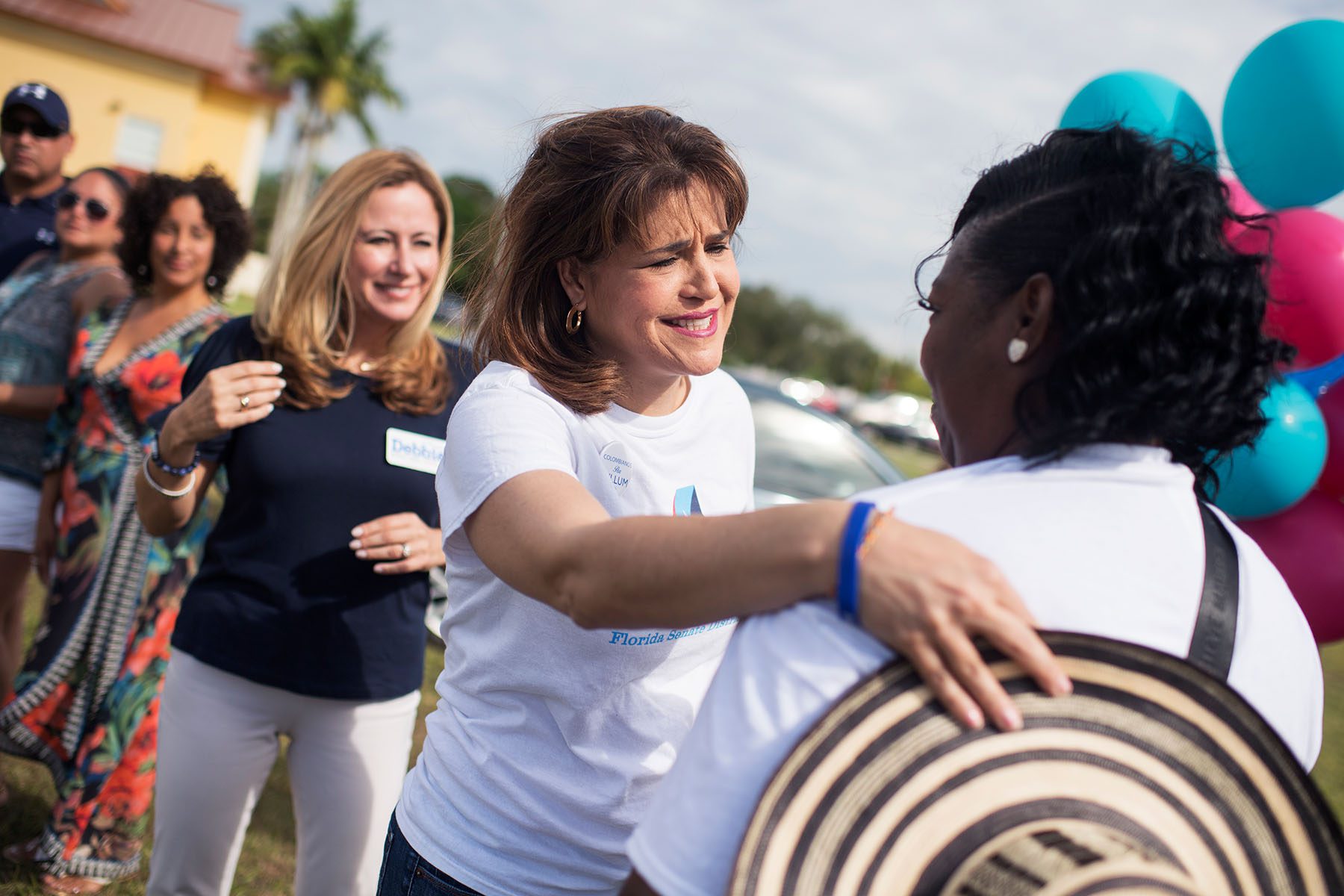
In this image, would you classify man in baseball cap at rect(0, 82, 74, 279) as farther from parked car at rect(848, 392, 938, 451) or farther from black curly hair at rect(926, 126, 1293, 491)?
parked car at rect(848, 392, 938, 451)

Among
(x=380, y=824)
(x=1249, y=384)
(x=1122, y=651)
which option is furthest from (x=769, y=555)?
(x=380, y=824)

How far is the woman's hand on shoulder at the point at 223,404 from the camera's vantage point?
8.16ft

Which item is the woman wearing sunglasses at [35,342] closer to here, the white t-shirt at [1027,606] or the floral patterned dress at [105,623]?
the floral patterned dress at [105,623]

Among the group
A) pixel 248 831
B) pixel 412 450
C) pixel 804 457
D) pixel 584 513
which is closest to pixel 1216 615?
pixel 584 513

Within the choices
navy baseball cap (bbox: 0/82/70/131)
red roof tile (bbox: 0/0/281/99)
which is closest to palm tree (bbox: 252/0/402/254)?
red roof tile (bbox: 0/0/281/99)

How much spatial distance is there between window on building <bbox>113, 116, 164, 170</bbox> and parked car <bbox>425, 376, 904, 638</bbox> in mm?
28620

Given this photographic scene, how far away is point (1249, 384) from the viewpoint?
1.16 m

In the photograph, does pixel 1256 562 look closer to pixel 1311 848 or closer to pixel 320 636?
pixel 1311 848

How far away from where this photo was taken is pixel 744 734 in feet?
3.24

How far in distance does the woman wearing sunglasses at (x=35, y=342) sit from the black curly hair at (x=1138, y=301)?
3777 mm

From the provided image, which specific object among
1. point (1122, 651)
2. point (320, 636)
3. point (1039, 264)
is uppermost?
point (1039, 264)

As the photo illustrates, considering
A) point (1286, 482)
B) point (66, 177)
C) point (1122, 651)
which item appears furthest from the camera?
point (66, 177)

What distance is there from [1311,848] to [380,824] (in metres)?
2.15

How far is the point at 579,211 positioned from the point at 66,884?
9.43 ft
